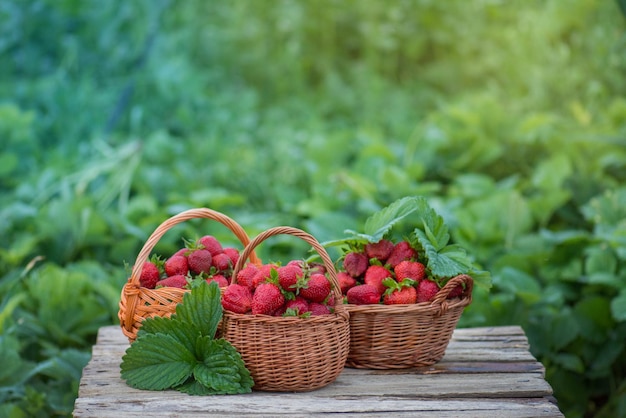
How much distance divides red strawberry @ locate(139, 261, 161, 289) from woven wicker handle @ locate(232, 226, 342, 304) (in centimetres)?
21

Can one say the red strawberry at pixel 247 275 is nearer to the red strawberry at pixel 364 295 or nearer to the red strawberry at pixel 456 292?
the red strawberry at pixel 364 295

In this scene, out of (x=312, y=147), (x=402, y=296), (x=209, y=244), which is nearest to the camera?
(x=402, y=296)

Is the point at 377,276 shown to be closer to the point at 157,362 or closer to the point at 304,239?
the point at 304,239

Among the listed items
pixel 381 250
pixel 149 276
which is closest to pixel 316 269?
pixel 381 250

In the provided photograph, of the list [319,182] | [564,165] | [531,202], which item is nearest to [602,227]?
[531,202]

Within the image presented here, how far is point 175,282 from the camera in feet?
6.85

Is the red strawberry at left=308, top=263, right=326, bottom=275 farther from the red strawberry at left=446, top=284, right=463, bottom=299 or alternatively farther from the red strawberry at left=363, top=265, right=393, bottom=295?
the red strawberry at left=446, top=284, right=463, bottom=299

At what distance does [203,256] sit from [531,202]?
2115 millimetres

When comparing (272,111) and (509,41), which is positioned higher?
(509,41)

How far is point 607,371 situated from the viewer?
10.2 ft

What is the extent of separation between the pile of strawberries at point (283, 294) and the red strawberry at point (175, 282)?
0.15 meters

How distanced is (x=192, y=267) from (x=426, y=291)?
0.59m

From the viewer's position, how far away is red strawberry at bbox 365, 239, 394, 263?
218 cm

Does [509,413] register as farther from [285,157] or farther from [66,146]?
[66,146]
